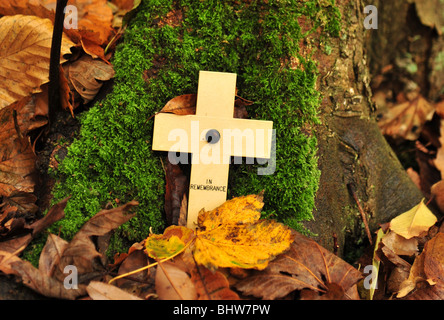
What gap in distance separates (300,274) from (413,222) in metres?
0.81

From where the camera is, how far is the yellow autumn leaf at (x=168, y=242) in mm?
1477

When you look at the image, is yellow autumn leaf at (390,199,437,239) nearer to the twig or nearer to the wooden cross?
the wooden cross

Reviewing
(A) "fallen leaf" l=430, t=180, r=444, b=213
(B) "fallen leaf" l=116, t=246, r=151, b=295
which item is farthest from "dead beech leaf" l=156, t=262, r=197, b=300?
(A) "fallen leaf" l=430, t=180, r=444, b=213

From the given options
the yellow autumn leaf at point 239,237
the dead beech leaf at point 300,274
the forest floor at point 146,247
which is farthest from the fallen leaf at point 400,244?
the yellow autumn leaf at point 239,237

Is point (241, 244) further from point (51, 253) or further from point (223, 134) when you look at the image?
point (51, 253)

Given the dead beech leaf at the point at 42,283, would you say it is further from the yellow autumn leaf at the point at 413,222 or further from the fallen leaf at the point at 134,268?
the yellow autumn leaf at the point at 413,222

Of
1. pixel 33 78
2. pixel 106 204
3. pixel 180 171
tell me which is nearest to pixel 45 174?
pixel 106 204

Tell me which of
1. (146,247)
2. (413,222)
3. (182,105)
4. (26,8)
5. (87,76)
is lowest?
(146,247)

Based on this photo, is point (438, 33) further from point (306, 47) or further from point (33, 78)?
point (33, 78)

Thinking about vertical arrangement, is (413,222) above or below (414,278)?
above

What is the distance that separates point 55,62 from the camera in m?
1.68

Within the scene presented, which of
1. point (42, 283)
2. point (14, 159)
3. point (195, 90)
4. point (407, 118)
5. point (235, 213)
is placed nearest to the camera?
point (42, 283)
